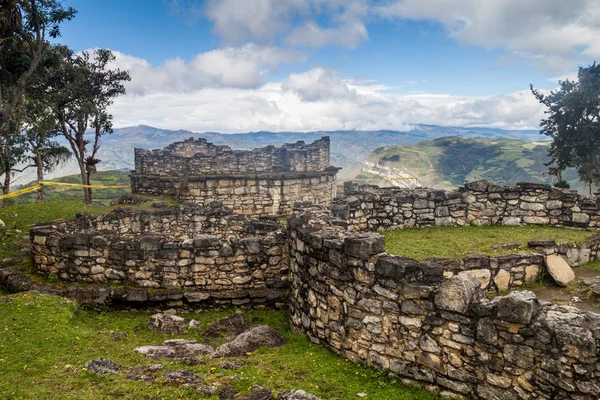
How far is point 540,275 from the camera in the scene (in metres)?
9.67

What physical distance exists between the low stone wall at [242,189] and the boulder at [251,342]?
18771 millimetres

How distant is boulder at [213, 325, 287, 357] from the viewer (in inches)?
317

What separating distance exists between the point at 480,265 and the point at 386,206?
5479mm

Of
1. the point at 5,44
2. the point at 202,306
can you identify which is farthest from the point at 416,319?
the point at 5,44

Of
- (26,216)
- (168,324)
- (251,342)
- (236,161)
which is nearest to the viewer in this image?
(251,342)

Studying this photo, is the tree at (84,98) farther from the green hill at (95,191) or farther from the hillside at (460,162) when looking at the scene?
the hillside at (460,162)

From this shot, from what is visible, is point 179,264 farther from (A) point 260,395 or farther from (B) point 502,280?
(B) point 502,280

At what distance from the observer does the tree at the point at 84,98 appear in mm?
26016

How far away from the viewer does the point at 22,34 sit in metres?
14.9

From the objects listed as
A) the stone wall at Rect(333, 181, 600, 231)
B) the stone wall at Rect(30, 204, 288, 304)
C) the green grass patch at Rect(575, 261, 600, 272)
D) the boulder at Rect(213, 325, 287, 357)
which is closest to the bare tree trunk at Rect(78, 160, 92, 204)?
the stone wall at Rect(30, 204, 288, 304)

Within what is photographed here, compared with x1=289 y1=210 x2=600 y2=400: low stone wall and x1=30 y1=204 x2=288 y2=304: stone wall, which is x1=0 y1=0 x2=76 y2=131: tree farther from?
x1=289 y1=210 x2=600 y2=400: low stone wall

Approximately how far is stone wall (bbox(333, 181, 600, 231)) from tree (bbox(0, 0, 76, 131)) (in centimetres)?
1162

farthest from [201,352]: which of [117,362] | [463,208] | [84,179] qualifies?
[84,179]

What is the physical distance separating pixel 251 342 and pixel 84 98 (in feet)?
80.2
